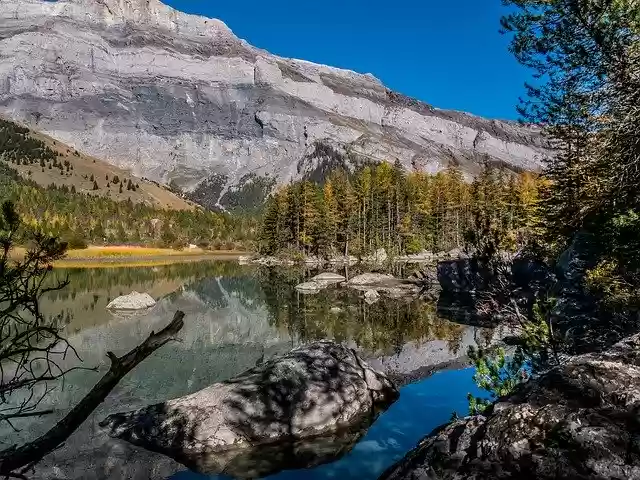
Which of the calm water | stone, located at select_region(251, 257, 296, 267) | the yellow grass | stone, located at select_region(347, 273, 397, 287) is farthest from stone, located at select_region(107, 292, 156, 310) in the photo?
the yellow grass

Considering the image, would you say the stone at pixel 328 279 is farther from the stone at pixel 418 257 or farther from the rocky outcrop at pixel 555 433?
the rocky outcrop at pixel 555 433

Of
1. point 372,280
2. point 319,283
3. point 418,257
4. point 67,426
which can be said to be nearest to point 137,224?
point 418,257

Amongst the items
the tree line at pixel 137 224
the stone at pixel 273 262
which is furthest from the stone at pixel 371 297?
the tree line at pixel 137 224

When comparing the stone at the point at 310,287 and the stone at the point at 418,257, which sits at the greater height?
the stone at the point at 418,257

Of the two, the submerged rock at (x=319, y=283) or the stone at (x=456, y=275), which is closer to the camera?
the stone at (x=456, y=275)

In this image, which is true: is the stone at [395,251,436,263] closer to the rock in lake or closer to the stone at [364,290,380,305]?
the stone at [364,290,380,305]

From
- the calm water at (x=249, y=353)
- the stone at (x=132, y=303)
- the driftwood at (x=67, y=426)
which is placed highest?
the driftwood at (x=67, y=426)

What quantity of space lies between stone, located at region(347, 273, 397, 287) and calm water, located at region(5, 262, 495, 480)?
16.5ft

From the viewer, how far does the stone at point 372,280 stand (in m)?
42.7

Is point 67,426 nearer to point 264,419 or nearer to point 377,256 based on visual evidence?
point 264,419

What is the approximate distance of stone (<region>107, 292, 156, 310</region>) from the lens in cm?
2898

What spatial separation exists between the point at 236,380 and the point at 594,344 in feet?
24.9

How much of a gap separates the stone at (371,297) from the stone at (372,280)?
651 centimetres

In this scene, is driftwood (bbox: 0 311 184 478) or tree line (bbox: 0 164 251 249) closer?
driftwood (bbox: 0 311 184 478)
